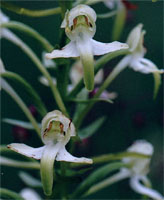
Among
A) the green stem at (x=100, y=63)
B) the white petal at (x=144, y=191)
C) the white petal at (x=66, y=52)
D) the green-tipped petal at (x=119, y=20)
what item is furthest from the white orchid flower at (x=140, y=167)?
the white petal at (x=66, y=52)

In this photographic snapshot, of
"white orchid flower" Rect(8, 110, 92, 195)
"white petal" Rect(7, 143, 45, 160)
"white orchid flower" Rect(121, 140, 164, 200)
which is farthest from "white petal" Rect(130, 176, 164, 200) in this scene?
"white petal" Rect(7, 143, 45, 160)

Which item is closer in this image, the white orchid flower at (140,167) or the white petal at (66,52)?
the white petal at (66,52)

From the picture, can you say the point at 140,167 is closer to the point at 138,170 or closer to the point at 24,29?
the point at 138,170

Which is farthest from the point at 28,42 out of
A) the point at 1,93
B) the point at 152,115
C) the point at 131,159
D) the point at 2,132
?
the point at 131,159

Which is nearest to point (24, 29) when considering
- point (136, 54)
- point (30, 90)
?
point (30, 90)

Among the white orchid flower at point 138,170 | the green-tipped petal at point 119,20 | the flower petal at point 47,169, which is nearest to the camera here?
the flower petal at point 47,169

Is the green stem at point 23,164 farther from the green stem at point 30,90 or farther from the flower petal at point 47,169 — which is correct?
the flower petal at point 47,169

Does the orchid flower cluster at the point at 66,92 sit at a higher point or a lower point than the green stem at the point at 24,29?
lower
